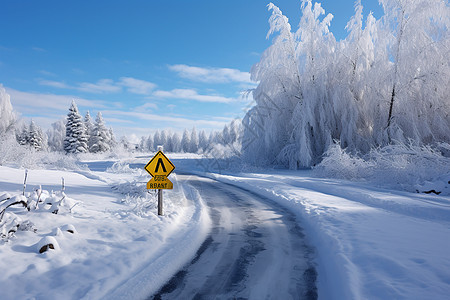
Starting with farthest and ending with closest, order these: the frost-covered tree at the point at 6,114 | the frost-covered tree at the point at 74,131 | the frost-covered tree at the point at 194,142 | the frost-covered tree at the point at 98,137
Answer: the frost-covered tree at the point at 194,142 → the frost-covered tree at the point at 98,137 → the frost-covered tree at the point at 74,131 → the frost-covered tree at the point at 6,114

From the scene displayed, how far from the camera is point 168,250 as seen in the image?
4523mm

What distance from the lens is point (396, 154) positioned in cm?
1218

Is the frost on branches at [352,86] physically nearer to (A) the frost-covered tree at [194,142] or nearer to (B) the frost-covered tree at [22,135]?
(B) the frost-covered tree at [22,135]

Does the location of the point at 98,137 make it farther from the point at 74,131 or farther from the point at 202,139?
the point at 202,139

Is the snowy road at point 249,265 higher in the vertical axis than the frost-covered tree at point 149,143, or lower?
lower

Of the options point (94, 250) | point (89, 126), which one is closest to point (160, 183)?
point (94, 250)

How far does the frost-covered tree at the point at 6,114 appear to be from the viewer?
32344mm

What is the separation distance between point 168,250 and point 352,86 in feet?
65.1

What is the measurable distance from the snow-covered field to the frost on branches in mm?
11267

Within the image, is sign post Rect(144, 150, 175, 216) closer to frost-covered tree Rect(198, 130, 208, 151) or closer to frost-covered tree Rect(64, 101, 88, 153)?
frost-covered tree Rect(64, 101, 88, 153)

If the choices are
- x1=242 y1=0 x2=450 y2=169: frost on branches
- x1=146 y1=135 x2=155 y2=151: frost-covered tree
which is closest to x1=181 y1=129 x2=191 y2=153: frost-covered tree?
x1=146 y1=135 x2=155 y2=151: frost-covered tree

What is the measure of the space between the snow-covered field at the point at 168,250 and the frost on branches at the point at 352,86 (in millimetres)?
11267

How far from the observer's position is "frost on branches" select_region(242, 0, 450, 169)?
1572 cm

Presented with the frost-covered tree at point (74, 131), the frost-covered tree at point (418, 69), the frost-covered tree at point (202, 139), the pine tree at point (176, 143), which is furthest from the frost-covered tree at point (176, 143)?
the frost-covered tree at point (418, 69)
